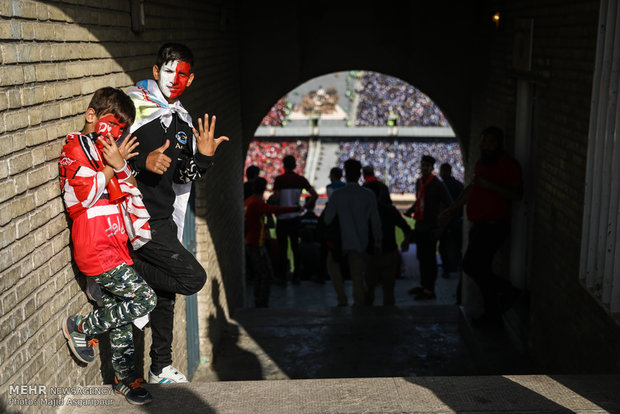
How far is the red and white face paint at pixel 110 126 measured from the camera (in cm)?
346

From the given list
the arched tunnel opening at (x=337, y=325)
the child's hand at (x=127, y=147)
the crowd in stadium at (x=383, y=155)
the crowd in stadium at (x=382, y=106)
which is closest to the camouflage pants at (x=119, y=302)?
the child's hand at (x=127, y=147)

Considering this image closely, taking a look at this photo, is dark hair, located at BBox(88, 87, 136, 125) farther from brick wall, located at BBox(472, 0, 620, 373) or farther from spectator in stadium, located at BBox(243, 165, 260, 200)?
spectator in stadium, located at BBox(243, 165, 260, 200)

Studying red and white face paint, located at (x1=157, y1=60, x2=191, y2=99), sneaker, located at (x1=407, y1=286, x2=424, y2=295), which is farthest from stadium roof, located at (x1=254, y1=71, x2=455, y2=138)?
red and white face paint, located at (x1=157, y1=60, x2=191, y2=99)

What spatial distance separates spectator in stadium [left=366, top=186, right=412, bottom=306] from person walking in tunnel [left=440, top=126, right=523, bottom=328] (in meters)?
1.22

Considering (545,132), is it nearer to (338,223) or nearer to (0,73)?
(338,223)

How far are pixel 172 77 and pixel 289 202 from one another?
19.5 feet

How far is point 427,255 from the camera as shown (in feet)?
30.5

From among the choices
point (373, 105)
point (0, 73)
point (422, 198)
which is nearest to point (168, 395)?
point (0, 73)

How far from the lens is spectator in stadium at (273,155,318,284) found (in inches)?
382

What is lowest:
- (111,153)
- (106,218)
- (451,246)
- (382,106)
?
(451,246)

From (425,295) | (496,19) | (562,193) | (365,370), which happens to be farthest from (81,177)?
(425,295)

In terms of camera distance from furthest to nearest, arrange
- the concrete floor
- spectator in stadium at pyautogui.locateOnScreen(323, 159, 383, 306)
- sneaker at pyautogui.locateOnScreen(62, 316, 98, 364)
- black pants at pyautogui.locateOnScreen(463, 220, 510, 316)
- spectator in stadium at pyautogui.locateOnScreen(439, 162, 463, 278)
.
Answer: spectator in stadium at pyautogui.locateOnScreen(439, 162, 463, 278) → spectator in stadium at pyautogui.locateOnScreen(323, 159, 383, 306) → black pants at pyautogui.locateOnScreen(463, 220, 510, 316) → the concrete floor → sneaker at pyautogui.locateOnScreen(62, 316, 98, 364)

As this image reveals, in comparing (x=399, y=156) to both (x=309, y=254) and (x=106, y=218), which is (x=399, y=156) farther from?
(x=106, y=218)

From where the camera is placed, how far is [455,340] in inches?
284
